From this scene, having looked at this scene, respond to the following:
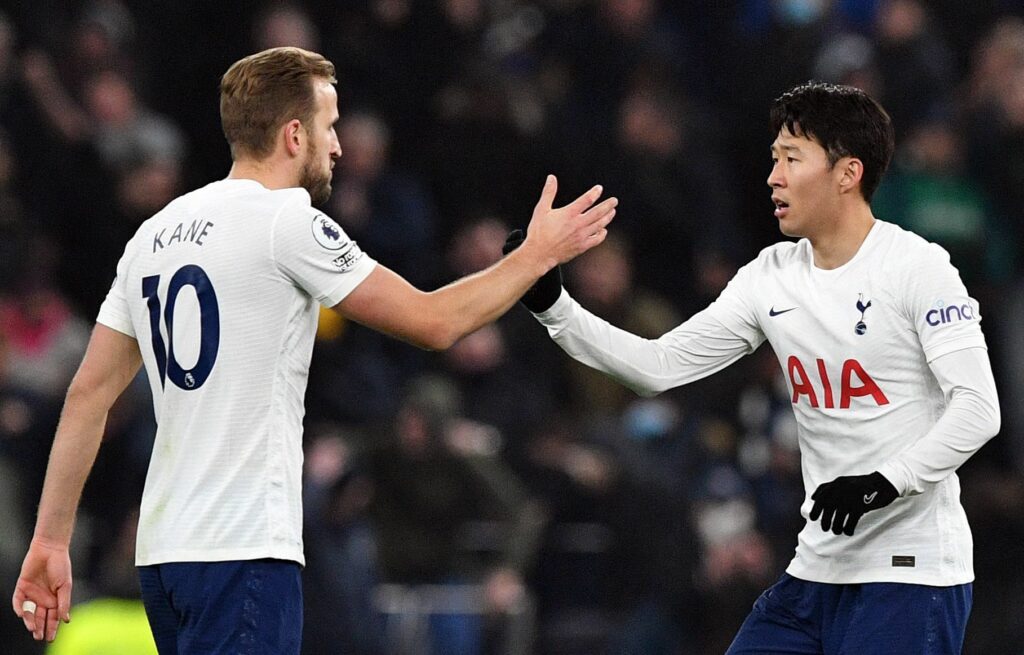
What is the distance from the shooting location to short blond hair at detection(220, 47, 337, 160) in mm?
4160

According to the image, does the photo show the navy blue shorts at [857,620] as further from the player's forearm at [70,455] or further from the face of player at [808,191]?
the player's forearm at [70,455]

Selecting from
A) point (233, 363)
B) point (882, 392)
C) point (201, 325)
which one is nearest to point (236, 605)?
point (233, 363)

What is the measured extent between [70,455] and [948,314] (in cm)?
234

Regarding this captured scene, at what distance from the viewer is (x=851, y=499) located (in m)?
4.21

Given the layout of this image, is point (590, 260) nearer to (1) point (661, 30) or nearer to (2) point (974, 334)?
(1) point (661, 30)

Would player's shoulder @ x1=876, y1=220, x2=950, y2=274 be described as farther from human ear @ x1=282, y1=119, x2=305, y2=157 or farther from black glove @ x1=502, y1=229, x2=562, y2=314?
human ear @ x1=282, y1=119, x2=305, y2=157

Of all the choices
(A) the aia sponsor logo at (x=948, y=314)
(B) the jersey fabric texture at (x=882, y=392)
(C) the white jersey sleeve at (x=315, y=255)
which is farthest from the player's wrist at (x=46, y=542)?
(A) the aia sponsor logo at (x=948, y=314)

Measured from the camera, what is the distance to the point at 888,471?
4215 mm

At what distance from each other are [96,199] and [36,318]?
2.69 feet

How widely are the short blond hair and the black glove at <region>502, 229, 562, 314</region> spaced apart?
31.8 inches

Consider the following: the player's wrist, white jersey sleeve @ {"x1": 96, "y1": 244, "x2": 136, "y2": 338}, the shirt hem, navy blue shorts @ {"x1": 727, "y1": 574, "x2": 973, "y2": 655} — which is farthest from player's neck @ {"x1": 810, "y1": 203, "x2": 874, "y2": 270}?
the player's wrist

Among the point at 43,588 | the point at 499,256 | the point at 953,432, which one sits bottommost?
the point at 43,588

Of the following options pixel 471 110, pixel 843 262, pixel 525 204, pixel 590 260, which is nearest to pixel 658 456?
pixel 590 260

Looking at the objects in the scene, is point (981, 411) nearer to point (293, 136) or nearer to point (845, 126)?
point (845, 126)
